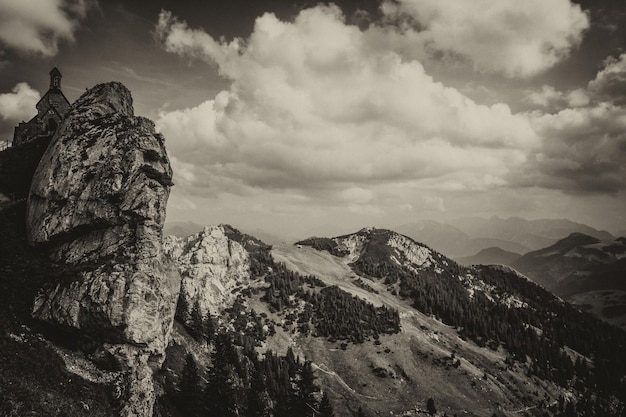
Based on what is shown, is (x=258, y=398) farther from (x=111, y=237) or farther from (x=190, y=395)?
(x=111, y=237)

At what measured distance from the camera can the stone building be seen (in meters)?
85.8

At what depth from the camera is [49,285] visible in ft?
164

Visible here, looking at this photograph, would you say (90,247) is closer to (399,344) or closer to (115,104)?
(115,104)

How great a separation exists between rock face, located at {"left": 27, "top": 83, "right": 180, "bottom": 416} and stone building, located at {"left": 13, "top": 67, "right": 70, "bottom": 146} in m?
30.3

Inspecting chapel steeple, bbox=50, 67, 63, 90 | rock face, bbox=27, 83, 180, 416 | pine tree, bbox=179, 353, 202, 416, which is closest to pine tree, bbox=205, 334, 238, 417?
pine tree, bbox=179, 353, 202, 416

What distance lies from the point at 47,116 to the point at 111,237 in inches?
2206

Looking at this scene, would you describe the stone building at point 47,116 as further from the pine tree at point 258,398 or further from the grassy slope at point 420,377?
the grassy slope at point 420,377

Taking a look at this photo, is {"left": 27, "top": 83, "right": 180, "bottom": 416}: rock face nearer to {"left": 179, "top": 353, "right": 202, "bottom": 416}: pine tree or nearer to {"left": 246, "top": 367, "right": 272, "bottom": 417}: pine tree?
{"left": 179, "top": 353, "right": 202, "bottom": 416}: pine tree

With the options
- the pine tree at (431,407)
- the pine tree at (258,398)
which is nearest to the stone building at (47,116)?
the pine tree at (258,398)

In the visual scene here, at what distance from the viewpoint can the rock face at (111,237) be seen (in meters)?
48.5

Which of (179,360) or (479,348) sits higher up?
(179,360)

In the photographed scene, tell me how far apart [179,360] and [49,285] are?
172 feet

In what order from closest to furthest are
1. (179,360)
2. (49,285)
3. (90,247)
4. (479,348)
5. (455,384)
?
1. (49,285)
2. (90,247)
3. (179,360)
4. (455,384)
5. (479,348)

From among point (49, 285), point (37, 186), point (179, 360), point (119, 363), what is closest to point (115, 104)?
point (37, 186)
